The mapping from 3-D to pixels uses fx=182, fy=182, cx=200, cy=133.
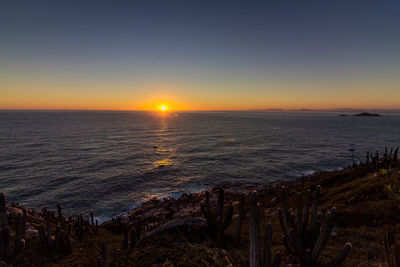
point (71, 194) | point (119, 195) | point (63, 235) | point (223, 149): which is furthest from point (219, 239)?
point (223, 149)

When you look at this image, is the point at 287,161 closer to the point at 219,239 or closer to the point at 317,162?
the point at 317,162

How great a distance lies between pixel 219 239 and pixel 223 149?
46496 millimetres

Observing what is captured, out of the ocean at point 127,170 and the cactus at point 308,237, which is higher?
the cactus at point 308,237

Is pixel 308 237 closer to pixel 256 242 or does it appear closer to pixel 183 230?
pixel 256 242

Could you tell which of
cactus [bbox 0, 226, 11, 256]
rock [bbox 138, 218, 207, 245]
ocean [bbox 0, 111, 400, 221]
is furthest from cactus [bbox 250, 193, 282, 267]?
ocean [bbox 0, 111, 400, 221]

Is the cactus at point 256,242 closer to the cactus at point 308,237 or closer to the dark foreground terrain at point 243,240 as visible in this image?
the dark foreground terrain at point 243,240

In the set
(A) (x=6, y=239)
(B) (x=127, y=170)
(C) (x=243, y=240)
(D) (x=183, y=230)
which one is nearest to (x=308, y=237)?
(C) (x=243, y=240)

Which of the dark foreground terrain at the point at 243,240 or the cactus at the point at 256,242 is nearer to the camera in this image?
the cactus at the point at 256,242

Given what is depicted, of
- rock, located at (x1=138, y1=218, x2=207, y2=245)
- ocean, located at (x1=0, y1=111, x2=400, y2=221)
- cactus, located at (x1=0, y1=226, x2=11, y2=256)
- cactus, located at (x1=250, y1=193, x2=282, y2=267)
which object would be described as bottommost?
ocean, located at (x1=0, y1=111, x2=400, y2=221)

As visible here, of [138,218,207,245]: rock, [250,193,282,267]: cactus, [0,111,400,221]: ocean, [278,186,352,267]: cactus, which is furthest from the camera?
[0,111,400,221]: ocean

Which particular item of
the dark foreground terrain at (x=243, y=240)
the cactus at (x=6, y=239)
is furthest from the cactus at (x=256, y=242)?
the cactus at (x=6, y=239)

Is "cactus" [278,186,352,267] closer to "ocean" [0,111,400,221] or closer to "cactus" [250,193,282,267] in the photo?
"cactus" [250,193,282,267]

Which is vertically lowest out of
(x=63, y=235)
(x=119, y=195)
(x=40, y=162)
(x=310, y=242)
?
(x=119, y=195)

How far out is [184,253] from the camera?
6.85 meters
